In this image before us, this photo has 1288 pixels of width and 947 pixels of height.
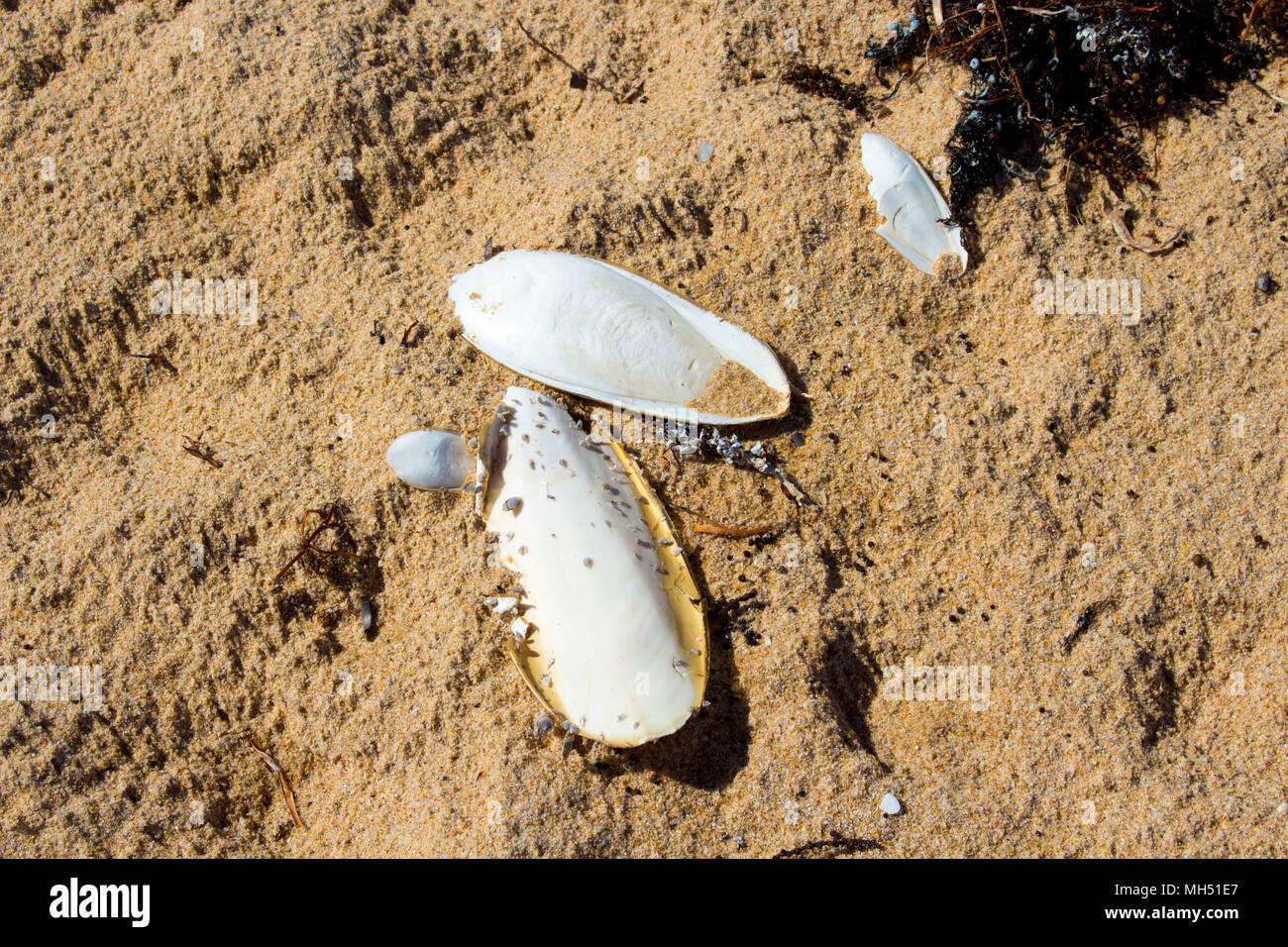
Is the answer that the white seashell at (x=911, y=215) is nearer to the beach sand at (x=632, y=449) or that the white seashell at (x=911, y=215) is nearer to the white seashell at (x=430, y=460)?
the beach sand at (x=632, y=449)

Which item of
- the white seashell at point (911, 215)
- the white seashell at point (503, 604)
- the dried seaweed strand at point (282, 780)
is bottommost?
the dried seaweed strand at point (282, 780)

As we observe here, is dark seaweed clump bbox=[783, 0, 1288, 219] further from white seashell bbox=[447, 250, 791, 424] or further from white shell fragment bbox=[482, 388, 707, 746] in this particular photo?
white shell fragment bbox=[482, 388, 707, 746]

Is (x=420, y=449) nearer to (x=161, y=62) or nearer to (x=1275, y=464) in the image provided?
(x=161, y=62)

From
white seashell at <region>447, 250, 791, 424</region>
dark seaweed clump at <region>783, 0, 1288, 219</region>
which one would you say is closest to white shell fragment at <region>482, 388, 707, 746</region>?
white seashell at <region>447, 250, 791, 424</region>

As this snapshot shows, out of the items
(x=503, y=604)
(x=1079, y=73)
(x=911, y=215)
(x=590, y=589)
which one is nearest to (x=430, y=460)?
(x=503, y=604)

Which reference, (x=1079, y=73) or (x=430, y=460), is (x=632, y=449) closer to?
(x=430, y=460)

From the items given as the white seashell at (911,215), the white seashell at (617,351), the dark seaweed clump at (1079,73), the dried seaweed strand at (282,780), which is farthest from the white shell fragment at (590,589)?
the dark seaweed clump at (1079,73)
